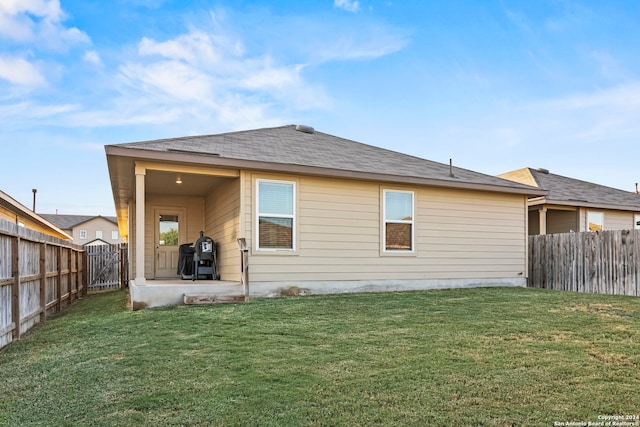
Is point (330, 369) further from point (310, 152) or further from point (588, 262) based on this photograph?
point (588, 262)

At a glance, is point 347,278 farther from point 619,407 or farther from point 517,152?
point 517,152

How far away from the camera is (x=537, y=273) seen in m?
12.0

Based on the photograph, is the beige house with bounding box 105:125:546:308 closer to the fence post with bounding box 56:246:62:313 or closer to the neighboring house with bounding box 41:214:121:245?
the fence post with bounding box 56:246:62:313

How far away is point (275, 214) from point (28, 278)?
4.18m

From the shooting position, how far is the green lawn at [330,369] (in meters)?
3.00

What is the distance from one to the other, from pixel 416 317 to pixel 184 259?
6.69 m

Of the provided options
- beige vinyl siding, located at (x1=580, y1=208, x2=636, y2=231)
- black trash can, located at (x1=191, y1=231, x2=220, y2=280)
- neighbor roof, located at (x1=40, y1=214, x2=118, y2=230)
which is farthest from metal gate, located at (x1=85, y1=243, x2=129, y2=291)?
neighbor roof, located at (x1=40, y1=214, x2=118, y2=230)

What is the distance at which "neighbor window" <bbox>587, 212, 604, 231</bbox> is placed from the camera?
1534 cm

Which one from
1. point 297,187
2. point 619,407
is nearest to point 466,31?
point 297,187

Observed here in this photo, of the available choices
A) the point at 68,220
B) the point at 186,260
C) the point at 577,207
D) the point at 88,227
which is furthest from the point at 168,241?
the point at 68,220

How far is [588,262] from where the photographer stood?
10523mm

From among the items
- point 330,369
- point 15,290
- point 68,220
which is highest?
point 68,220

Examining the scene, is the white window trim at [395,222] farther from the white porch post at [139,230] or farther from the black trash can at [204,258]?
the white porch post at [139,230]

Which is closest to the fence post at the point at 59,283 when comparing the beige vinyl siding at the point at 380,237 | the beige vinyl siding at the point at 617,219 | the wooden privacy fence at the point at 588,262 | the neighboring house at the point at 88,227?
the beige vinyl siding at the point at 380,237
